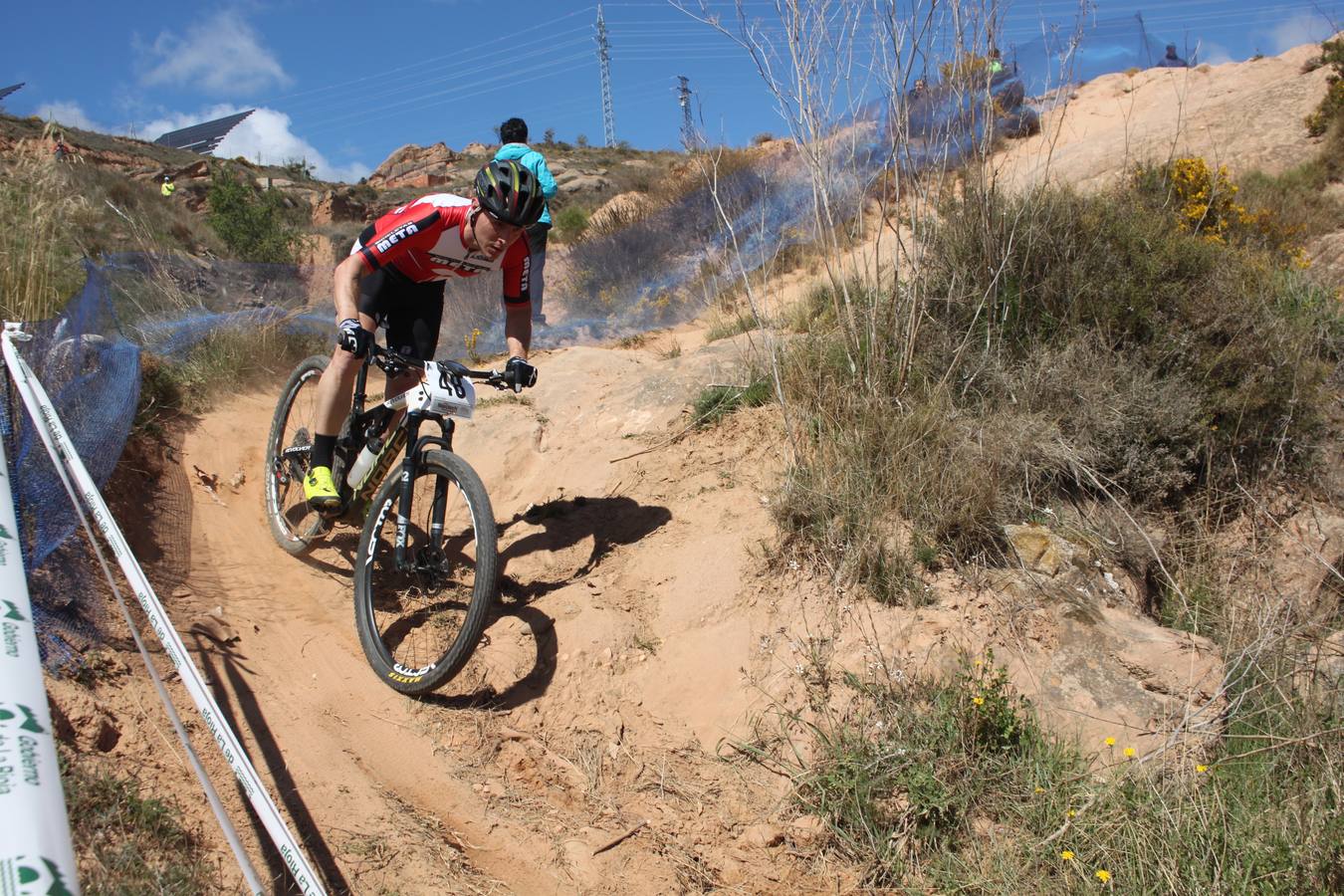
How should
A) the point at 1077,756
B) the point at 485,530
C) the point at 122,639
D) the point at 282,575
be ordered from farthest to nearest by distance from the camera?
the point at 282,575, the point at 485,530, the point at 122,639, the point at 1077,756

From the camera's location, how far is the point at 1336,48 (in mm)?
10570

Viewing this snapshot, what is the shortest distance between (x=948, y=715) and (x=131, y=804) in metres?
2.52

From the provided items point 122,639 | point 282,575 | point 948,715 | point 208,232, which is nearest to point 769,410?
point 948,715

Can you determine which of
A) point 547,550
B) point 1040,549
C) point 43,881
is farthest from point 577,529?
point 43,881

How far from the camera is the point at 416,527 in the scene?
371 centimetres

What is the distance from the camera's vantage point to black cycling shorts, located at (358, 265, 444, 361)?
411cm

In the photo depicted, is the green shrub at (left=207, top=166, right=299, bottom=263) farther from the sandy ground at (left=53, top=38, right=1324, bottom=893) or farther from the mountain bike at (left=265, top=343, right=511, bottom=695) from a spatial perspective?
the mountain bike at (left=265, top=343, right=511, bottom=695)

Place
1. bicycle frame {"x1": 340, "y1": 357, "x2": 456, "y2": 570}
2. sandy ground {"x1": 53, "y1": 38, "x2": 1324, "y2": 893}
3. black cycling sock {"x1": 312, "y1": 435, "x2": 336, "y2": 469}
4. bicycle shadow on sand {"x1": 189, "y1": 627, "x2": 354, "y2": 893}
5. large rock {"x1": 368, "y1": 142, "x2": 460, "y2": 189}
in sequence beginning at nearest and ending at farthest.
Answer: bicycle shadow on sand {"x1": 189, "y1": 627, "x2": 354, "y2": 893}
sandy ground {"x1": 53, "y1": 38, "x2": 1324, "y2": 893}
bicycle frame {"x1": 340, "y1": 357, "x2": 456, "y2": 570}
black cycling sock {"x1": 312, "y1": 435, "x2": 336, "y2": 469}
large rock {"x1": 368, "y1": 142, "x2": 460, "y2": 189}

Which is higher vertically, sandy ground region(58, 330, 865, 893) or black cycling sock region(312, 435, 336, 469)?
black cycling sock region(312, 435, 336, 469)

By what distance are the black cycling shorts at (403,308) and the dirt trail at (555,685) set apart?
118 cm

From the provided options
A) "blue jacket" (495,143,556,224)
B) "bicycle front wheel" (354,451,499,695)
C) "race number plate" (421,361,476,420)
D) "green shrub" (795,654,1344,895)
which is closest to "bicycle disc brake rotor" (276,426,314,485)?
"bicycle front wheel" (354,451,499,695)

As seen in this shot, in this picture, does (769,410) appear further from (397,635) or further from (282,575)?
(282,575)

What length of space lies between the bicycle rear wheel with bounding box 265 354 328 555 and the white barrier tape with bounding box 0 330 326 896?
5.23 feet

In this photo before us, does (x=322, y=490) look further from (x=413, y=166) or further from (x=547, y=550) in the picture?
(x=413, y=166)
